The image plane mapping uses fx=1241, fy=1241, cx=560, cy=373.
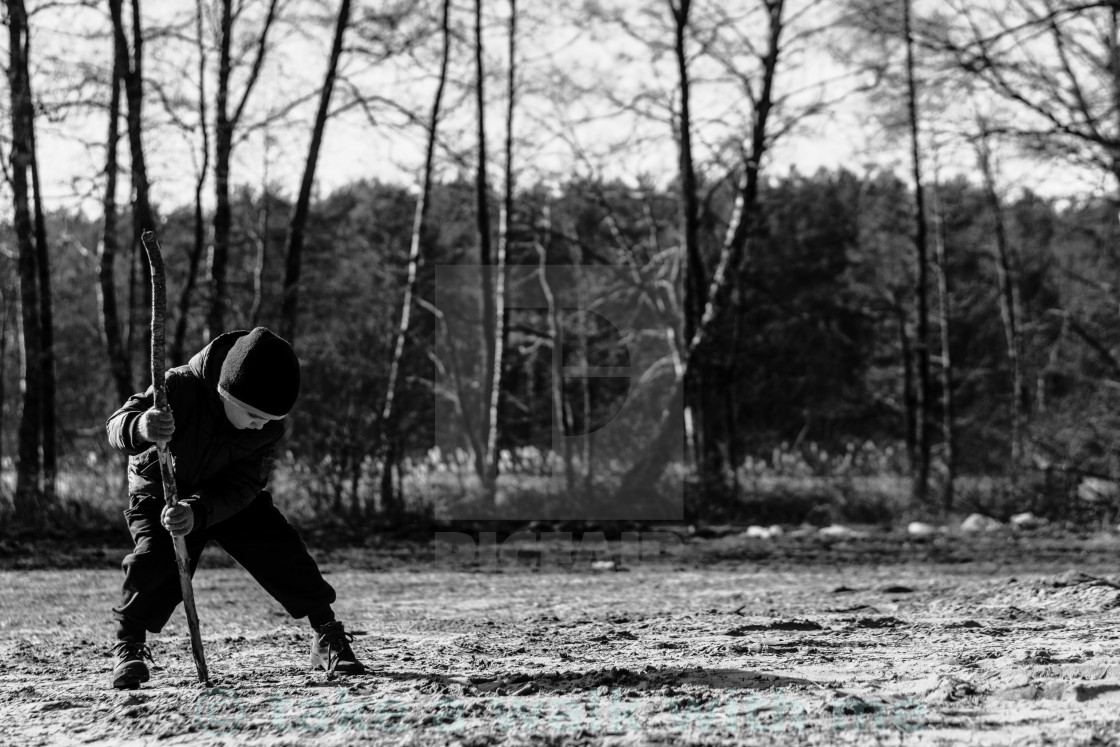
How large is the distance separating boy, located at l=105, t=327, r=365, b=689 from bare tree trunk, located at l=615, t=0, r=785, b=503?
13.4 meters

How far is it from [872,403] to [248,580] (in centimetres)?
3470

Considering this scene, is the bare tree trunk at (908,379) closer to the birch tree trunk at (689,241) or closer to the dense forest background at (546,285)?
the dense forest background at (546,285)

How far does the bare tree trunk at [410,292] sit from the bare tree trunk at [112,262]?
3.39 metres

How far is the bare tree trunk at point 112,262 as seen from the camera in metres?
15.8

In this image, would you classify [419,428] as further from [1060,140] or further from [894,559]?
[1060,140]

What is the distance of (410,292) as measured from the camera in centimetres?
2072

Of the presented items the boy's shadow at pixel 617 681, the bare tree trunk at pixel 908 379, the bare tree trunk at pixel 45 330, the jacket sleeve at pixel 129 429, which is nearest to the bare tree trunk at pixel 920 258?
the boy's shadow at pixel 617 681

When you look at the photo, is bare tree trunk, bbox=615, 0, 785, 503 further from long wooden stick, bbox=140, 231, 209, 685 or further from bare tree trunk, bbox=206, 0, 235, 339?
long wooden stick, bbox=140, 231, 209, 685

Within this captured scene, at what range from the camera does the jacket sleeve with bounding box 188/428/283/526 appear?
4688 millimetres

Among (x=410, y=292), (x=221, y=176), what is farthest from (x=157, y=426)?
(x=410, y=292)

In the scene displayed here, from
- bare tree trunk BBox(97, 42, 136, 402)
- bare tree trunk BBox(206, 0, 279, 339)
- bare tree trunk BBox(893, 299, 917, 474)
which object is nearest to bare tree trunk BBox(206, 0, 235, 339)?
bare tree trunk BBox(206, 0, 279, 339)

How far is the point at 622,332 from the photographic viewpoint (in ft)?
79.3

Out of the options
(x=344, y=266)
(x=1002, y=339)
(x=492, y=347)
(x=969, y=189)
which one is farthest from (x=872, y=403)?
(x=492, y=347)

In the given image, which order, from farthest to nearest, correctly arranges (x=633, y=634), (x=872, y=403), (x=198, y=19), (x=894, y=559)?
(x=872, y=403) → (x=198, y=19) → (x=894, y=559) → (x=633, y=634)
